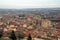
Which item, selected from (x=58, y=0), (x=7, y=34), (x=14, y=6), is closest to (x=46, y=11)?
(x=58, y=0)

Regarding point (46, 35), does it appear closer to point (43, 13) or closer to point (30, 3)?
point (43, 13)

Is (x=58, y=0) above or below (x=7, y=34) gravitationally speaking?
above

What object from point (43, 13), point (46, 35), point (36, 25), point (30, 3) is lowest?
point (46, 35)

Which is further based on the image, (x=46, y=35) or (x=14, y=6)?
(x=14, y=6)

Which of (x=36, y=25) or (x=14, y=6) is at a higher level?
(x=14, y=6)

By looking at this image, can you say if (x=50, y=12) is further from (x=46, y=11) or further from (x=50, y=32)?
(x=50, y=32)

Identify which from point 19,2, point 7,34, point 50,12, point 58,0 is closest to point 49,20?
point 50,12

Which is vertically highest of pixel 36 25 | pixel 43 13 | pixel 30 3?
pixel 30 3

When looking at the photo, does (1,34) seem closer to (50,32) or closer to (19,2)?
(19,2)
